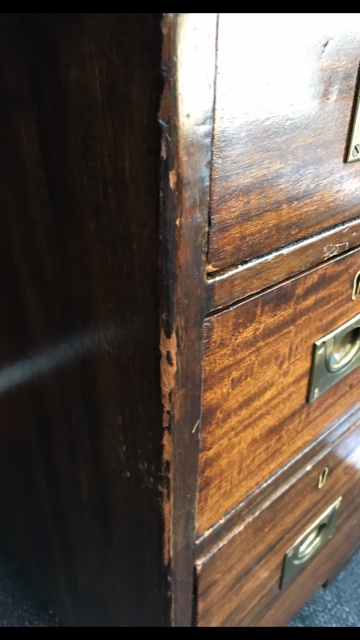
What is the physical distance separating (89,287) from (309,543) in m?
0.50

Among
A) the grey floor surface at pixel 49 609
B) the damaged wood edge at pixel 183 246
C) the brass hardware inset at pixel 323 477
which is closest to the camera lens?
the damaged wood edge at pixel 183 246

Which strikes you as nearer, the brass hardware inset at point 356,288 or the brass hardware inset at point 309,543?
the brass hardware inset at point 356,288

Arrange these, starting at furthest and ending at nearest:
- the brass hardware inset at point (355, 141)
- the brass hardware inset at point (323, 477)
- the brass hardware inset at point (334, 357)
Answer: the brass hardware inset at point (323, 477) → the brass hardware inset at point (334, 357) → the brass hardware inset at point (355, 141)

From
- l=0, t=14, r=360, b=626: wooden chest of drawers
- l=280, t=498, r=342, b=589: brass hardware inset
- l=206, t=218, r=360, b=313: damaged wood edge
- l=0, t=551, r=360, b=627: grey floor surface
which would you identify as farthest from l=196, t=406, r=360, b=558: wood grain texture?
l=0, t=551, r=360, b=627: grey floor surface

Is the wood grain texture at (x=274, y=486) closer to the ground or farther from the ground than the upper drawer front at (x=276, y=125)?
closer to the ground

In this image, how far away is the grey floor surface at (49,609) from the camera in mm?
810

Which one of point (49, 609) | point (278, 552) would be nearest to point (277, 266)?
point (278, 552)

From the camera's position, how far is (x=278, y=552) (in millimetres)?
612

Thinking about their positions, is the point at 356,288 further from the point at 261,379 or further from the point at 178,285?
the point at 178,285

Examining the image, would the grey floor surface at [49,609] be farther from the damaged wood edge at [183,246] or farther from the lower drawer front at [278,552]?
the damaged wood edge at [183,246]

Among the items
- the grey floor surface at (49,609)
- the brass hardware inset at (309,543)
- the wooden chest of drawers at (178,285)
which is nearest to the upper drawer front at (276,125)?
the wooden chest of drawers at (178,285)

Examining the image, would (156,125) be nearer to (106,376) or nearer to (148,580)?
(106,376)

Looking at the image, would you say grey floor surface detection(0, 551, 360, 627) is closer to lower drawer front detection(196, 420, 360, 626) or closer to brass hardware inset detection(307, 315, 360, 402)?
lower drawer front detection(196, 420, 360, 626)

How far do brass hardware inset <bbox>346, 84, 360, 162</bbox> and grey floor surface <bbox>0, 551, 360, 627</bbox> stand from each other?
28.6 inches
